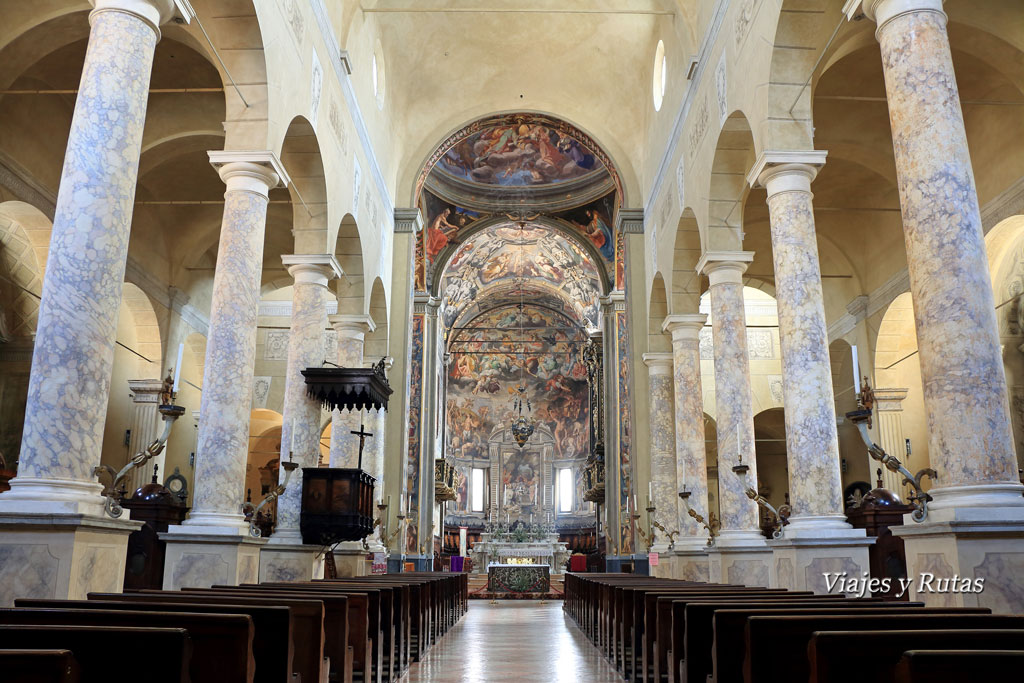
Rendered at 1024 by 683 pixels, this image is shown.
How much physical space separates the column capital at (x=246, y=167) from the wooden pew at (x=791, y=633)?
7.47m

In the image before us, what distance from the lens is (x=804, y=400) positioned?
8.38 metres

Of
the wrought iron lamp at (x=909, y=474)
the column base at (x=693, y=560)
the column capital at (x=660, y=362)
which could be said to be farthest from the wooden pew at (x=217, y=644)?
the column capital at (x=660, y=362)

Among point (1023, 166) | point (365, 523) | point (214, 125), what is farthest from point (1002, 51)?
point (214, 125)

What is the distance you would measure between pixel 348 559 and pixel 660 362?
7.19 metres

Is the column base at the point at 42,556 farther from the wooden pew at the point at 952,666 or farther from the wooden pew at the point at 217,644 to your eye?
the wooden pew at the point at 952,666

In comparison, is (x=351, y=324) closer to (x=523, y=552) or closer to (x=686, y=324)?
(x=686, y=324)

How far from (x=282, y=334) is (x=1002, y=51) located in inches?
663

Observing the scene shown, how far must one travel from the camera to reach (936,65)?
6.12 metres

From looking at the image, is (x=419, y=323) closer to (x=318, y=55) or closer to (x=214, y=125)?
(x=214, y=125)

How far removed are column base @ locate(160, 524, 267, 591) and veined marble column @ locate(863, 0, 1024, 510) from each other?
244 inches

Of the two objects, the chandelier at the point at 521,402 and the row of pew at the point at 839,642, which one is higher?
the chandelier at the point at 521,402

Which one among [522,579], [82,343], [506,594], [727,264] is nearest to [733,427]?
[727,264]

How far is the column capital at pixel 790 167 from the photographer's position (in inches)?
347

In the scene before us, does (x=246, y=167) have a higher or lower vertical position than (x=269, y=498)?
higher
